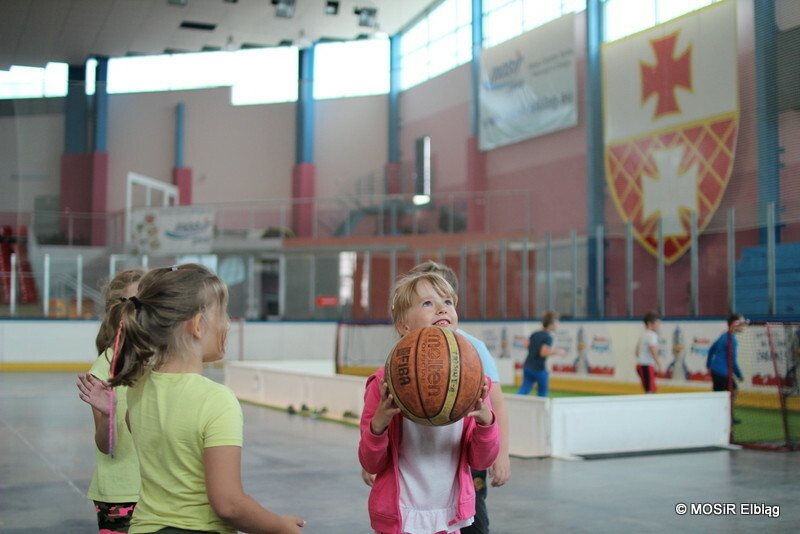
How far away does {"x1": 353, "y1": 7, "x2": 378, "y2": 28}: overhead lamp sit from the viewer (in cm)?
3234

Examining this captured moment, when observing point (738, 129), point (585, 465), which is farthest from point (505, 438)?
point (738, 129)

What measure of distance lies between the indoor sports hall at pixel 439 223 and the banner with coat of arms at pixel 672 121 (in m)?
0.07

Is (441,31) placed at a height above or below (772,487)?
above

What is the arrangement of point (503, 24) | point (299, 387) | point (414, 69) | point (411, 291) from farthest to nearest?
point (414, 69) < point (503, 24) < point (299, 387) < point (411, 291)

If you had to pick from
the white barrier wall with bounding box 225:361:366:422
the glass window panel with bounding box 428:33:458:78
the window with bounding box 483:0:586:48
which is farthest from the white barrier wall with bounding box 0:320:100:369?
the window with bounding box 483:0:586:48

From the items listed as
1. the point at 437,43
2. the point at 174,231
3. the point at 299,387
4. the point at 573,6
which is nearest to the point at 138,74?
the point at 174,231

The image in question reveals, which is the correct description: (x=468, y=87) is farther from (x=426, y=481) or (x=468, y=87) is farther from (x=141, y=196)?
(x=426, y=481)

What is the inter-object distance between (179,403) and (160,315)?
0.24 meters

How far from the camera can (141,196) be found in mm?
35094

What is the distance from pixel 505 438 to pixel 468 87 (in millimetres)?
30009

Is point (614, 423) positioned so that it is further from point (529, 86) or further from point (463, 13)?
point (463, 13)

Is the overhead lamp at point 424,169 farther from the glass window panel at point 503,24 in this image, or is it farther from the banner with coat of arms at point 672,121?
the banner with coat of arms at point 672,121

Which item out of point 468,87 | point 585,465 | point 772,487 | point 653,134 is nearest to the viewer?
point 772,487

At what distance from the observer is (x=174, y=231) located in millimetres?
30422
